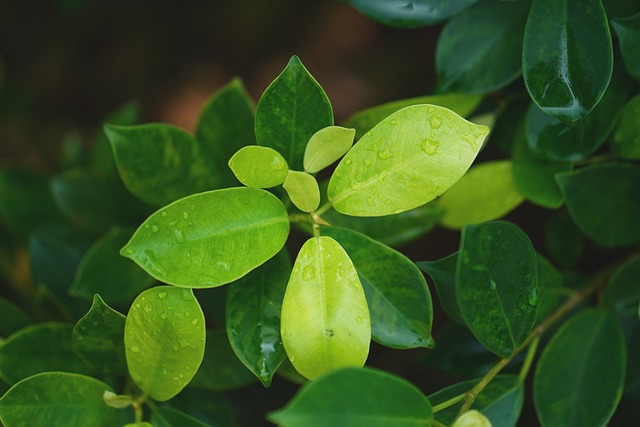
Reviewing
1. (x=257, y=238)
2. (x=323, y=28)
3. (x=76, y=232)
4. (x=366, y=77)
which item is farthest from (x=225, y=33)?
(x=257, y=238)

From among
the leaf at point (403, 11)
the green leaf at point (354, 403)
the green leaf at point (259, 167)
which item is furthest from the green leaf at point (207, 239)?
the leaf at point (403, 11)

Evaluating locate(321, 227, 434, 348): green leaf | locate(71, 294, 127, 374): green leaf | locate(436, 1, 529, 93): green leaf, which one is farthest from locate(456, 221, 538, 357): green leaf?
locate(71, 294, 127, 374): green leaf

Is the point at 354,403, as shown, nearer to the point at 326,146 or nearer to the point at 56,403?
the point at 326,146

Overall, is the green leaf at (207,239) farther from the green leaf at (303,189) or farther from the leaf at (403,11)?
the leaf at (403,11)

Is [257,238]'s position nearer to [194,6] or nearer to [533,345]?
[533,345]

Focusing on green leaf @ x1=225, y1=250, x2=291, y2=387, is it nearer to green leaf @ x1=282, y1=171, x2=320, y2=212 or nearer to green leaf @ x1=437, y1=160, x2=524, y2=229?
green leaf @ x1=282, y1=171, x2=320, y2=212
